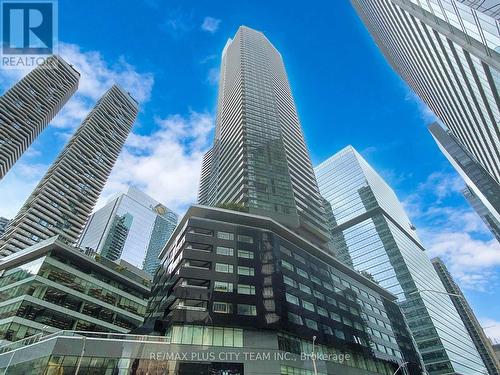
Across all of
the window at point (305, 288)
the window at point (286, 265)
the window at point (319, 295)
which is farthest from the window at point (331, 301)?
the window at point (286, 265)

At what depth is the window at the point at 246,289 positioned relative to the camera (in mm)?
46116

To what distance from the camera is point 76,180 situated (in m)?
121

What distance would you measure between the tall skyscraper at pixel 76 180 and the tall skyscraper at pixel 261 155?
49.4 meters

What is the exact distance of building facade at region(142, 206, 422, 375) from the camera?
136ft

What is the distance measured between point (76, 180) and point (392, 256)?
126m

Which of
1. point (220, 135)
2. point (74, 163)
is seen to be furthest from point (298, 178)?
point (74, 163)

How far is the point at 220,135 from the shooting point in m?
104

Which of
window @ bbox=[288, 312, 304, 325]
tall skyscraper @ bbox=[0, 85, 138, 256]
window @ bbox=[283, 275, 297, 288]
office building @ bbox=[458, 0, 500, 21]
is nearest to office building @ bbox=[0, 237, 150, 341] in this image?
tall skyscraper @ bbox=[0, 85, 138, 256]

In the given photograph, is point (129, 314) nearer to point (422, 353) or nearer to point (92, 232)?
point (422, 353)

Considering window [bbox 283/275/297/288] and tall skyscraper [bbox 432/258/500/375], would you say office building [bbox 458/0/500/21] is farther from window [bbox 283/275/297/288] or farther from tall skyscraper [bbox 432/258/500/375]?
tall skyscraper [bbox 432/258/500/375]

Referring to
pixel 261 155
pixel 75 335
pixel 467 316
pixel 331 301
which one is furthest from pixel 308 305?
pixel 467 316

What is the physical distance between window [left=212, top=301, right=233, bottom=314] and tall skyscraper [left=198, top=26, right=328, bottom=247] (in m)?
22.0

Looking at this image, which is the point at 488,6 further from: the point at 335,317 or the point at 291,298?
the point at 335,317

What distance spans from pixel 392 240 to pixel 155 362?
9921 cm
